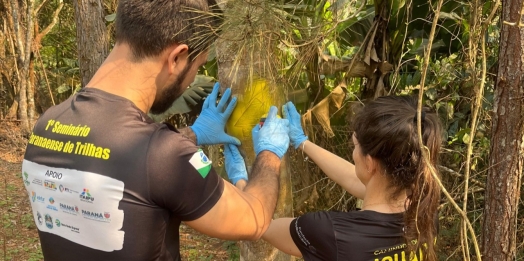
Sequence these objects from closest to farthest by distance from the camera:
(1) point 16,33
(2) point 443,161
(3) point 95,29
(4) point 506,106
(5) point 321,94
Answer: (4) point 506,106, (2) point 443,161, (5) point 321,94, (3) point 95,29, (1) point 16,33

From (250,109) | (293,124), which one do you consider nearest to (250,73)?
(250,109)

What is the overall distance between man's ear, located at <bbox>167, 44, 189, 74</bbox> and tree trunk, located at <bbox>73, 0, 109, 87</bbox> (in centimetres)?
261

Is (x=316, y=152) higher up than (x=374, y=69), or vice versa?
(x=374, y=69)

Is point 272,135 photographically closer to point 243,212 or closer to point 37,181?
point 243,212

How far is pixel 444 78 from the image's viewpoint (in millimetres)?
2979

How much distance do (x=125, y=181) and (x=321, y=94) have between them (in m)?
2.42

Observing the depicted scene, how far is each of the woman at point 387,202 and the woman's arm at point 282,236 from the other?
0.13 ft

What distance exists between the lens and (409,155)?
1.54 meters

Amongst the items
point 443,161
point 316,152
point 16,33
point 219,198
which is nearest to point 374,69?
point 443,161

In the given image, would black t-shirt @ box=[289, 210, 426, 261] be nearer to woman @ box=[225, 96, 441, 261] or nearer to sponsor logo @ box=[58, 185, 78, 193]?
woman @ box=[225, 96, 441, 261]

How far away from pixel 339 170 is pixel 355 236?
1.83 ft

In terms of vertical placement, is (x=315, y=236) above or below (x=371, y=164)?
below

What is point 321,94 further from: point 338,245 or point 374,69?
point 338,245

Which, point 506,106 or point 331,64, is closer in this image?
point 506,106
